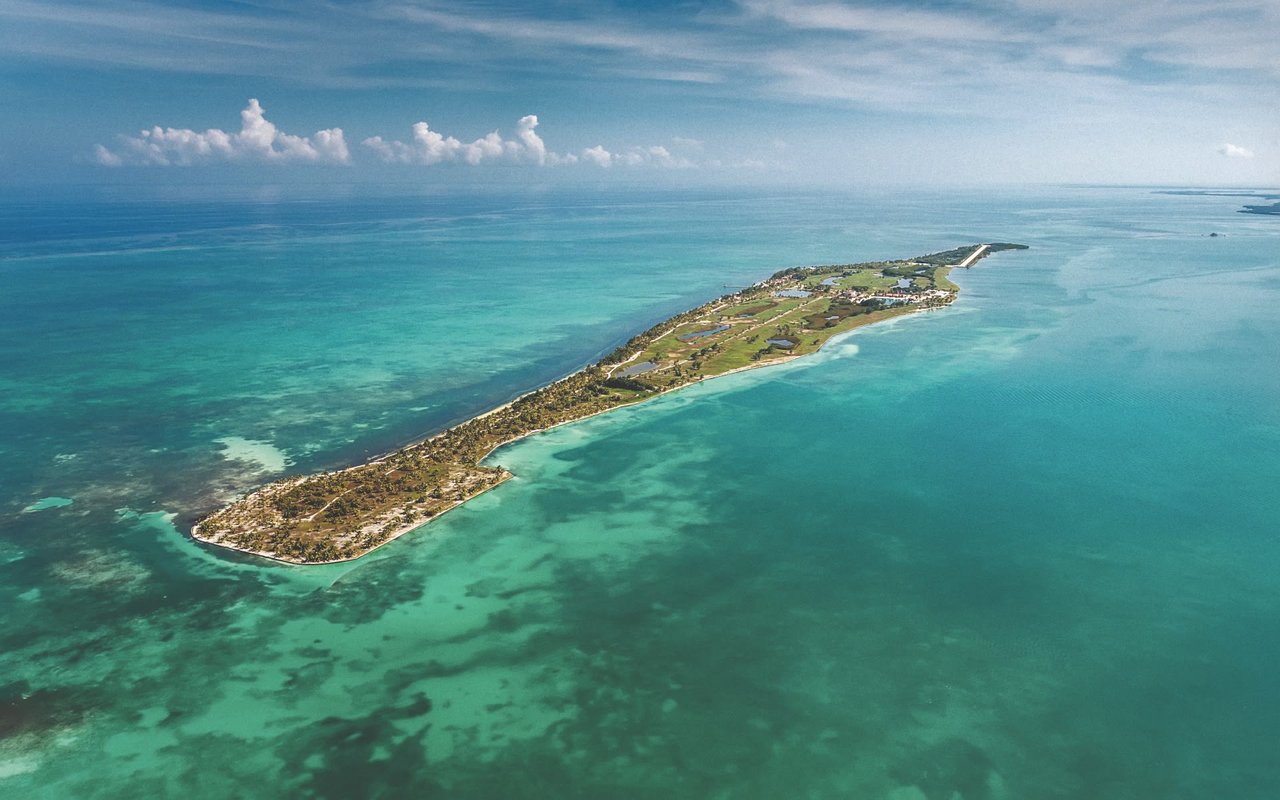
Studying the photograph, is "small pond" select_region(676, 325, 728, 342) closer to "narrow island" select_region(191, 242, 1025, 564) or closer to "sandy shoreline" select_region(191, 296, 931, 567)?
"narrow island" select_region(191, 242, 1025, 564)

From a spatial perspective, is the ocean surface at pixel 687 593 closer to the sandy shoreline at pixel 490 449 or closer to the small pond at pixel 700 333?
the sandy shoreline at pixel 490 449

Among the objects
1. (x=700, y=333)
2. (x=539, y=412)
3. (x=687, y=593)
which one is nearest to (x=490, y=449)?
(x=539, y=412)

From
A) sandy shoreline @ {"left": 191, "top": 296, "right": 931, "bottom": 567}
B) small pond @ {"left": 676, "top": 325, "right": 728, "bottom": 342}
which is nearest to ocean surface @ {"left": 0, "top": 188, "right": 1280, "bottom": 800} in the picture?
sandy shoreline @ {"left": 191, "top": 296, "right": 931, "bottom": 567}

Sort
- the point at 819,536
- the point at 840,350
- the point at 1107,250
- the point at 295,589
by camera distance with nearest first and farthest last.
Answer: the point at 295,589 < the point at 819,536 < the point at 840,350 < the point at 1107,250

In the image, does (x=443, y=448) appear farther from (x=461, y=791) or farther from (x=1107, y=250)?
(x=1107, y=250)

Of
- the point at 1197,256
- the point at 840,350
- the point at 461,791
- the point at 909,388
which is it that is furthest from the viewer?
the point at 1197,256

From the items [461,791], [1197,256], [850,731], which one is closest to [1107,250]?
[1197,256]

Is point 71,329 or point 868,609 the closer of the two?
point 868,609
